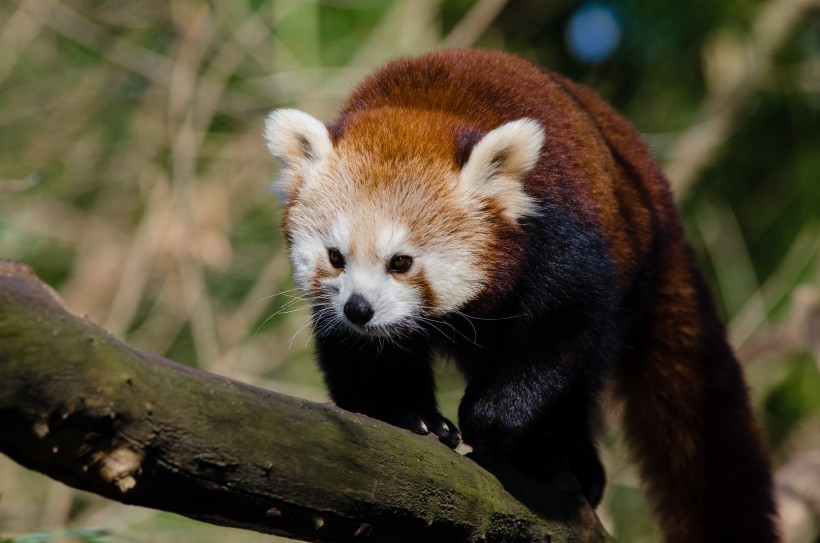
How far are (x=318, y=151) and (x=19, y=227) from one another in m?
3.85

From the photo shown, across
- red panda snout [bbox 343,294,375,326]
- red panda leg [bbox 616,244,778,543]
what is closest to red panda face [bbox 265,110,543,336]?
red panda snout [bbox 343,294,375,326]

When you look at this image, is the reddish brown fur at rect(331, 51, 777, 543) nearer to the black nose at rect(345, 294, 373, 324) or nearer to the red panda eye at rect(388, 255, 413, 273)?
the red panda eye at rect(388, 255, 413, 273)

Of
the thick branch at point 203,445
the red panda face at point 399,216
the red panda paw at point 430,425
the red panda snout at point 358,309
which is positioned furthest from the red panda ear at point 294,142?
the thick branch at point 203,445

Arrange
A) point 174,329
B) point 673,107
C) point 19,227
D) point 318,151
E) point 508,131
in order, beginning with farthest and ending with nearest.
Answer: point 673,107 → point 174,329 → point 19,227 → point 318,151 → point 508,131

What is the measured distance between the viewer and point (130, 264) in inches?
257

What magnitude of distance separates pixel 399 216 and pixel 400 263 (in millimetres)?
158

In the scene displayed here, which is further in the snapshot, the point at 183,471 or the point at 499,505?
the point at 499,505

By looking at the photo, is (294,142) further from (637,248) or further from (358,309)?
(637,248)

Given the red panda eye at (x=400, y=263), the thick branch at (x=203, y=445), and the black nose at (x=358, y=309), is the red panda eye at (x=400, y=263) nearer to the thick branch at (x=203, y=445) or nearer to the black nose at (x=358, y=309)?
the black nose at (x=358, y=309)

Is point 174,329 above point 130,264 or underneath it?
underneath

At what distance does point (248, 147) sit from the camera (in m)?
7.05

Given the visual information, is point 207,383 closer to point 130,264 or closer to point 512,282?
point 512,282

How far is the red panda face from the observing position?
3.12m

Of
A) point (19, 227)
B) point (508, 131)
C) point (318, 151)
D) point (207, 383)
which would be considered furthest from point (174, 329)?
point (207, 383)
